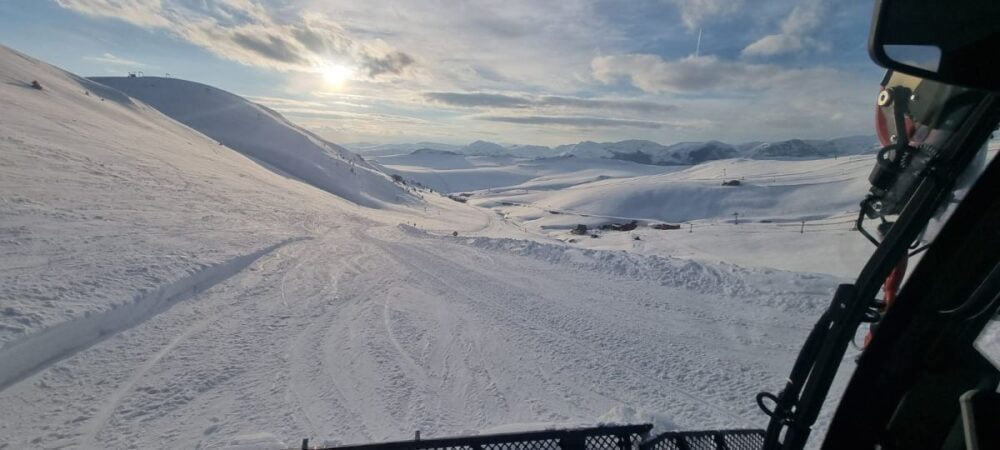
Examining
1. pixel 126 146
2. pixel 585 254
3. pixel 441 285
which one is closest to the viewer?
pixel 441 285

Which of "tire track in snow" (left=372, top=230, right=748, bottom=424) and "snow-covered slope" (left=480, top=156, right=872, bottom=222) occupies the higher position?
"snow-covered slope" (left=480, top=156, right=872, bottom=222)

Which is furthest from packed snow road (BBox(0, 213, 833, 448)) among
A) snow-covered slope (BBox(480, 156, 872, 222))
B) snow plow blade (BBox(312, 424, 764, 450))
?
snow-covered slope (BBox(480, 156, 872, 222))

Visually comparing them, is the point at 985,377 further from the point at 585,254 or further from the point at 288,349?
the point at 585,254

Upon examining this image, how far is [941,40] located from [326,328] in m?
7.91

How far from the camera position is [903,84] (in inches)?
77.8

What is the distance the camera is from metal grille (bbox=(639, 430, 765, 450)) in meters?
3.41

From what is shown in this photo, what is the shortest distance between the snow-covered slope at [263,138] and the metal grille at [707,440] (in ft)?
144

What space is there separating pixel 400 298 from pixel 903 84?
8.78m

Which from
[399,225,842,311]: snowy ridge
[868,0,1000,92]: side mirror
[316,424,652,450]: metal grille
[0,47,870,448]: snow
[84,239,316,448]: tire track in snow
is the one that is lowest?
[84,239,316,448]: tire track in snow

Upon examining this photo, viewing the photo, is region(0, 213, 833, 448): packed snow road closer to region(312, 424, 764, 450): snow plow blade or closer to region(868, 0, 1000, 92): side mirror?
region(312, 424, 764, 450): snow plow blade

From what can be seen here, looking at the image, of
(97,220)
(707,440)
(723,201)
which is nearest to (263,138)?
(97,220)

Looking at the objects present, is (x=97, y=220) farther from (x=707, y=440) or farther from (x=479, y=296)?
(x=707, y=440)

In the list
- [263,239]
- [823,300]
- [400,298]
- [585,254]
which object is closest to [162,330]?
[400,298]

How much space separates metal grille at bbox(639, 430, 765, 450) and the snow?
5.11 feet
